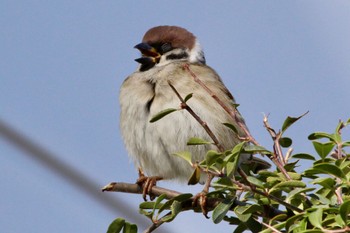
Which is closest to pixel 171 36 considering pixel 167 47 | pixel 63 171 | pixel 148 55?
pixel 167 47

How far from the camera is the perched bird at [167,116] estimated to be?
299 centimetres

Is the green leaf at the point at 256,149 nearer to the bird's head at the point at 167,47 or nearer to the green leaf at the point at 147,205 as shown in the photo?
the green leaf at the point at 147,205

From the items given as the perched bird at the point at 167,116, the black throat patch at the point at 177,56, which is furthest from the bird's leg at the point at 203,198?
the black throat patch at the point at 177,56

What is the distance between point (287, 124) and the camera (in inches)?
60.6

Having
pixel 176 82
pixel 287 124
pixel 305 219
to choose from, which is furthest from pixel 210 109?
pixel 305 219

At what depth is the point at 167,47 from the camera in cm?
371

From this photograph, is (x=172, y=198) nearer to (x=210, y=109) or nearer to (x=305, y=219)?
(x=305, y=219)

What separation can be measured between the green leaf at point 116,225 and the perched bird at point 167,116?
59.5 inches

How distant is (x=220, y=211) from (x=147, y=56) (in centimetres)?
231

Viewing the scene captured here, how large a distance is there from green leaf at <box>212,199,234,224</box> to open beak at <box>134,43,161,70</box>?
2.15 metres

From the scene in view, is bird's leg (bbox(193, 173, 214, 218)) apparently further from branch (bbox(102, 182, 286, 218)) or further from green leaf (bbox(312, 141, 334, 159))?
green leaf (bbox(312, 141, 334, 159))

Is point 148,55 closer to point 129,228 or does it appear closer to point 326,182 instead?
point 129,228

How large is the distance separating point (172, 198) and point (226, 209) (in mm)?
149

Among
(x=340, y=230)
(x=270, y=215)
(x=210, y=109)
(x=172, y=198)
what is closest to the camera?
(x=340, y=230)
